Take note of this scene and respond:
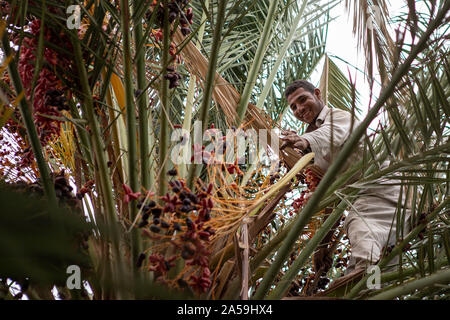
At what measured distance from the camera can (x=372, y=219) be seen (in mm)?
2551

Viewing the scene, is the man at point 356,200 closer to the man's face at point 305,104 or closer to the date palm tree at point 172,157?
the man's face at point 305,104

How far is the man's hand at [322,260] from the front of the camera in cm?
286

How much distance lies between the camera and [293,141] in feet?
7.63

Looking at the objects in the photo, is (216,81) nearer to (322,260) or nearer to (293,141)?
(293,141)

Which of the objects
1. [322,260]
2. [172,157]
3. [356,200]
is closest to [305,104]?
[356,200]

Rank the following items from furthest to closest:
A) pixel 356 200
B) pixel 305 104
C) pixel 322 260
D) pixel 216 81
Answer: pixel 305 104 → pixel 322 260 → pixel 356 200 → pixel 216 81

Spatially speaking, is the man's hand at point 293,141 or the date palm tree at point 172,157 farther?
the man's hand at point 293,141

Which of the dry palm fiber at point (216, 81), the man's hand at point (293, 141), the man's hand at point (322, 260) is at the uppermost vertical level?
the dry palm fiber at point (216, 81)

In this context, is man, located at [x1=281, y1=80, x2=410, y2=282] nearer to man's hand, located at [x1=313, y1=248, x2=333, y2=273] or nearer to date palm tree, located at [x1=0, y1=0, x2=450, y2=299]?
man's hand, located at [x1=313, y1=248, x2=333, y2=273]

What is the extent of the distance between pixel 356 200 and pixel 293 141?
1.66 ft

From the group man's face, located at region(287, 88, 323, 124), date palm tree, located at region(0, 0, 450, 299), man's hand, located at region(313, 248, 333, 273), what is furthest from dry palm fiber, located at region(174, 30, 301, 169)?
man's hand, located at region(313, 248, 333, 273)

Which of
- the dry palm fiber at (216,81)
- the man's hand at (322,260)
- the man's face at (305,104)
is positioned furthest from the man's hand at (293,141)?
the man's hand at (322,260)

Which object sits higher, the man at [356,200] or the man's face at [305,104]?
the man's face at [305,104]

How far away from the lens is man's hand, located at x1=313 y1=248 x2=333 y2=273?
2855 mm
